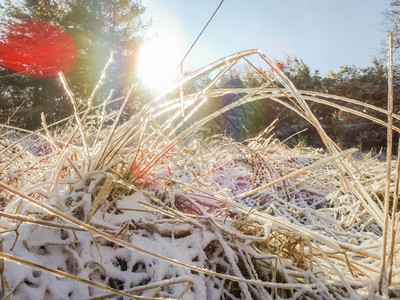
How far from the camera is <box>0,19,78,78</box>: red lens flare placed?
7289mm

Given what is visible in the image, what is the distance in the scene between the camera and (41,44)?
25.0ft

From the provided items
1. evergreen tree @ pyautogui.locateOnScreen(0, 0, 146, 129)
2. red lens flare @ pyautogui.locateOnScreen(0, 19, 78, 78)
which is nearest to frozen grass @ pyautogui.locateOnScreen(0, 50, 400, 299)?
evergreen tree @ pyautogui.locateOnScreen(0, 0, 146, 129)

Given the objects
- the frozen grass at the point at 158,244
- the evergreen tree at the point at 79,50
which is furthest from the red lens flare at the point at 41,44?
the frozen grass at the point at 158,244

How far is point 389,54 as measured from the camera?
0.98ft

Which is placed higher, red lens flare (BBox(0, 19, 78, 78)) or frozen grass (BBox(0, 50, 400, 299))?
red lens flare (BBox(0, 19, 78, 78))

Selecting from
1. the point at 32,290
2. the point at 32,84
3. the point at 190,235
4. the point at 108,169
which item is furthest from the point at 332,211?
the point at 32,84

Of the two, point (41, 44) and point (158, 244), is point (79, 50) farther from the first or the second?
point (158, 244)

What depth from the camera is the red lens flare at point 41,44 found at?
729cm

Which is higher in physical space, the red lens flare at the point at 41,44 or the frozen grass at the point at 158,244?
the red lens flare at the point at 41,44

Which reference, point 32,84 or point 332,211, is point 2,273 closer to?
point 332,211

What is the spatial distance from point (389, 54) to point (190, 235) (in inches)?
14.6

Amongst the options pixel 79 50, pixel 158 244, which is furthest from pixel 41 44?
pixel 158 244

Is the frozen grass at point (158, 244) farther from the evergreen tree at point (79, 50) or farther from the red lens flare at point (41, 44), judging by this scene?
the red lens flare at point (41, 44)

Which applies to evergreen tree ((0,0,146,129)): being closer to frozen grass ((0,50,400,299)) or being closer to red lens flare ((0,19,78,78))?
red lens flare ((0,19,78,78))
